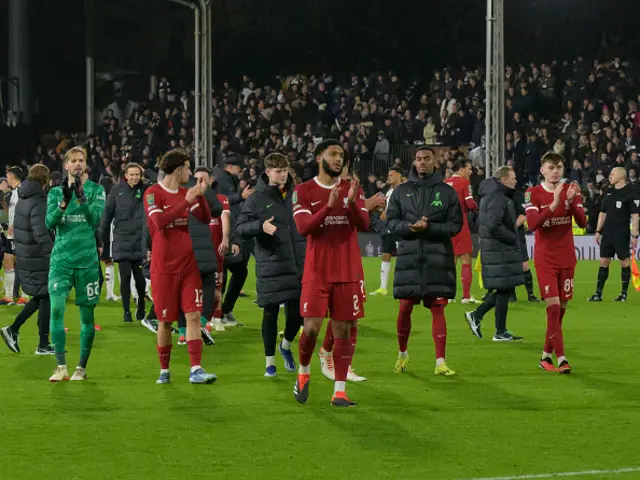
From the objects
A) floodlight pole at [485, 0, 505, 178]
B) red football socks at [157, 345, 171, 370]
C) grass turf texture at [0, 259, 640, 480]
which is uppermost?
floodlight pole at [485, 0, 505, 178]

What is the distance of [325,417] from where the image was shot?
10.0 metres

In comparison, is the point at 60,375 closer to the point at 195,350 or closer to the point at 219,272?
the point at 195,350

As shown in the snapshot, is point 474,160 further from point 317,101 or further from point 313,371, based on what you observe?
point 313,371

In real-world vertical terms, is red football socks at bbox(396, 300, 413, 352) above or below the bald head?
below

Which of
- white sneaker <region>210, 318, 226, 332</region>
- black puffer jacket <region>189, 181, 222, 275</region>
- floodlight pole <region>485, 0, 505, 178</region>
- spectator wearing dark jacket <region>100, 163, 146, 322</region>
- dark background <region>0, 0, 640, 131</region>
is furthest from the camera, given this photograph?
dark background <region>0, 0, 640, 131</region>

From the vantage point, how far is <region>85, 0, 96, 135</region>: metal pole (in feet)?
157

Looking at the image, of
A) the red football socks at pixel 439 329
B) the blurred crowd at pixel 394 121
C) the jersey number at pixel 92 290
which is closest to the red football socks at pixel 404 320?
the red football socks at pixel 439 329

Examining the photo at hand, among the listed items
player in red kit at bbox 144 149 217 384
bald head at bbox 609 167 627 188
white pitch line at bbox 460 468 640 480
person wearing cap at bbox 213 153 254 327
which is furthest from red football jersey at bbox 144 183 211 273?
bald head at bbox 609 167 627 188

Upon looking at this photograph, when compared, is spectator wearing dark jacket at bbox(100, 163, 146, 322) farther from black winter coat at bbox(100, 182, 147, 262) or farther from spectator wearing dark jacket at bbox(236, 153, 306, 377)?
spectator wearing dark jacket at bbox(236, 153, 306, 377)

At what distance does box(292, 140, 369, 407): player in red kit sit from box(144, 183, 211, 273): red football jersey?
4.52ft

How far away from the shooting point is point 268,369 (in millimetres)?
12273

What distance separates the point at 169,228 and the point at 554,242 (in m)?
3.54

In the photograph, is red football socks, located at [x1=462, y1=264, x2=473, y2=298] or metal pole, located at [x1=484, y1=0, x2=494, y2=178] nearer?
red football socks, located at [x1=462, y1=264, x2=473, y2=298]

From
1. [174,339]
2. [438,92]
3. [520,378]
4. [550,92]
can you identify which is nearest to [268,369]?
[520,378]
